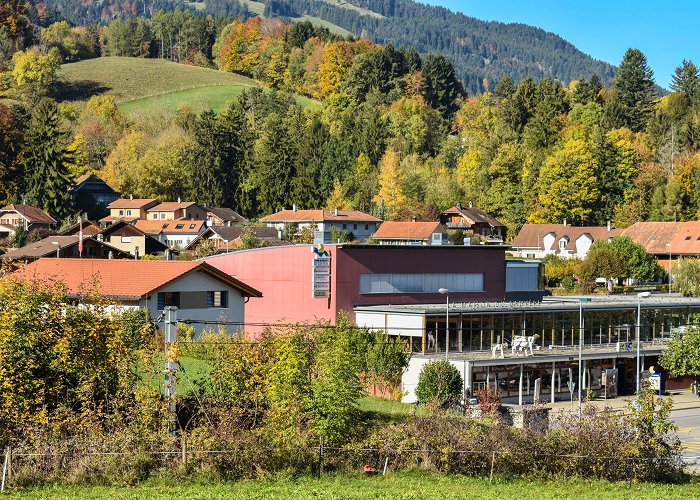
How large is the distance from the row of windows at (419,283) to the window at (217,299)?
746 cm

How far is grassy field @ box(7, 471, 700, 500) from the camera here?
26.4m

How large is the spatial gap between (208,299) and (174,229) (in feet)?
205

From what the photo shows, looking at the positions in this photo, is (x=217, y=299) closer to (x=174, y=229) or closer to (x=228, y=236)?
(x=228, y=236)

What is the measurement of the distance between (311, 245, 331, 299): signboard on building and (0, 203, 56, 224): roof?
52.2 m

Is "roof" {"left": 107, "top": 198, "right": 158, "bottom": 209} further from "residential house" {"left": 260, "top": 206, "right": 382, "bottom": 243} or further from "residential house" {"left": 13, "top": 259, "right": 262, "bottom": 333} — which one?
"residential house" {"left": 13, "top": 259, "right": 262, "bottom": 333}

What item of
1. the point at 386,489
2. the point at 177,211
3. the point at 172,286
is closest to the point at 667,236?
the point at 177,211

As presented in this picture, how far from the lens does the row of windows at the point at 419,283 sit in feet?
176

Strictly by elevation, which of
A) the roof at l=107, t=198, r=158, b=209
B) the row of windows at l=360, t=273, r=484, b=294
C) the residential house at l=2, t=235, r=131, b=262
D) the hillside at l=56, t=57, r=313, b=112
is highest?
the hillside at l=56, t=57, r=313, b=112

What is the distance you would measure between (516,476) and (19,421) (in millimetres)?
12988

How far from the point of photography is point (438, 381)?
4366 cm

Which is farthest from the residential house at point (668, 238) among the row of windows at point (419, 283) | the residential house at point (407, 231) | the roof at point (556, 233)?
the row of windows at point (419, 283)

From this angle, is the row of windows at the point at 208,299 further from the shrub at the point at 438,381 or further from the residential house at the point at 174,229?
the residential house at the point at 174,229

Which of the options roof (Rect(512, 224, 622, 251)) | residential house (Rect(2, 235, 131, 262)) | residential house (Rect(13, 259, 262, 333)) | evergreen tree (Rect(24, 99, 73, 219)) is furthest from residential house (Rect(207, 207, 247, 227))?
residential house (Rect(13, 259, 262, 333))

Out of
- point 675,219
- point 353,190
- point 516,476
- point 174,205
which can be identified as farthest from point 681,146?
point 516,476
